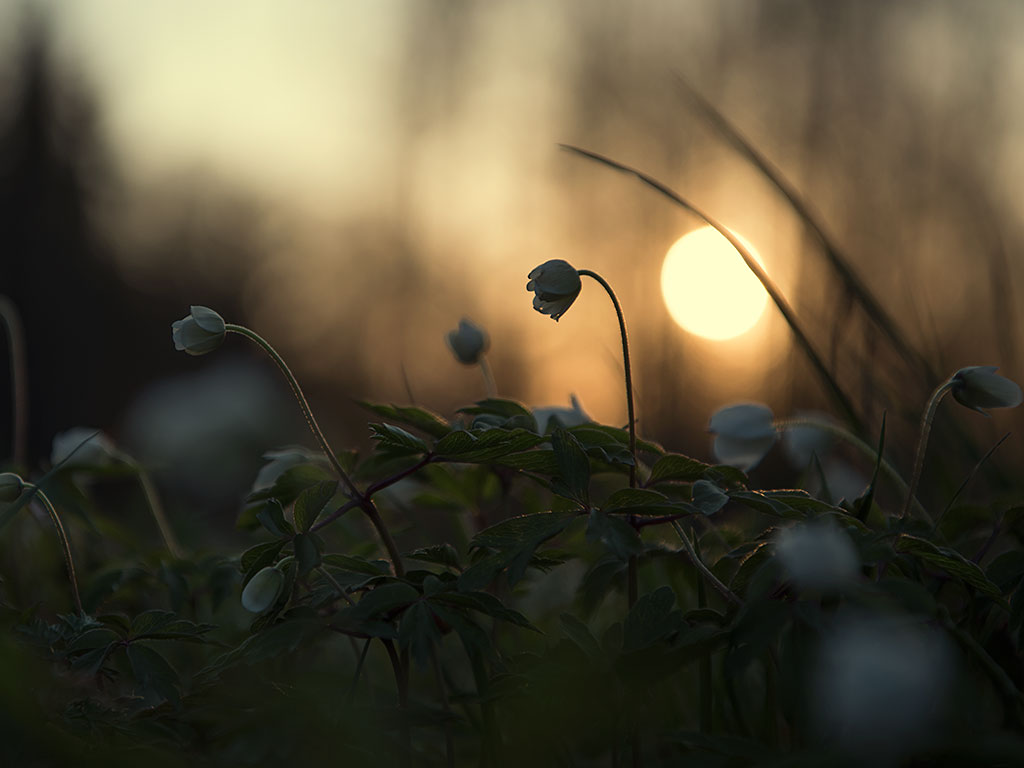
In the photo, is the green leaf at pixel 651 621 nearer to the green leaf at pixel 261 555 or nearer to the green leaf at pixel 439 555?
the green leaf at pixel 439 555

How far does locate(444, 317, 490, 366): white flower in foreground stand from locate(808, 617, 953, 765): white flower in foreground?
850 mm

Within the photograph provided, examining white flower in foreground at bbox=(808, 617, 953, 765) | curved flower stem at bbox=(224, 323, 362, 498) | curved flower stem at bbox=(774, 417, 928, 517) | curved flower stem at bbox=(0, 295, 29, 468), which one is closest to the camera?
white flower in foreground at bbox=(808, 617, 953, 765)

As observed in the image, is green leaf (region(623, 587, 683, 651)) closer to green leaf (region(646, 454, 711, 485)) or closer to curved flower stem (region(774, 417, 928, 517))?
green leaf (region(646, 454, 711, 485))

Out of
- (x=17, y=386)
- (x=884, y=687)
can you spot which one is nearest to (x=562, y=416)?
(x=884, y=687)

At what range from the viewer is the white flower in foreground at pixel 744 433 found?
1118mm

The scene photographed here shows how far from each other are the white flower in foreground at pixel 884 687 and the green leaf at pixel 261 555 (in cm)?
49

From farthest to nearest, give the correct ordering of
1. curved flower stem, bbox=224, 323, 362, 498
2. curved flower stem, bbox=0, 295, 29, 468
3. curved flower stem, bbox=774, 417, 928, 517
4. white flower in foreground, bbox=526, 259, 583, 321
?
curved flower stem, bbox=0, 295, 29, 468 → curved flower stem, bbox=774, 417, 928, 517 → white flower in foreground, bbox=526, 259, 583, 321 → curved flower stem, bbox=224, 323, 362, 498

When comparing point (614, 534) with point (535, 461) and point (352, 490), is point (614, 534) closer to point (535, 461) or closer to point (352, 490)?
point (535, 461)

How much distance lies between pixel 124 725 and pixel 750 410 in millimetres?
805

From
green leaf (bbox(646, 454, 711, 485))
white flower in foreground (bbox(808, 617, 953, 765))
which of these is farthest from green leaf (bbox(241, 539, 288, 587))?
white flower in foreground (bbox(808, 617, 953, 765))

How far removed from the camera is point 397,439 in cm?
80

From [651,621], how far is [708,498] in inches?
5.0

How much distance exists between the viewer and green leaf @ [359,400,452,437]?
A: 888 millimetres

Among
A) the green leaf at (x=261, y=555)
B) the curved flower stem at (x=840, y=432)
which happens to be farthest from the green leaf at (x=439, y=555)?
the curved flower stem at (x=840, y=432)
